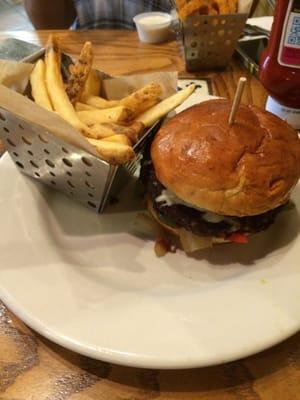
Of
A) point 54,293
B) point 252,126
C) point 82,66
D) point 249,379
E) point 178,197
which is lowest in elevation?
point 249,379

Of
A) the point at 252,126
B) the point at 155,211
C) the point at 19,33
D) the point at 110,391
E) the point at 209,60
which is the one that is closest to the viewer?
the point at 110,391

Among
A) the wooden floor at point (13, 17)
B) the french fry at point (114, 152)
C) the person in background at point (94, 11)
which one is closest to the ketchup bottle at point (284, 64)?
the french fry at point (114, 152)

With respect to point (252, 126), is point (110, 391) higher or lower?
lower

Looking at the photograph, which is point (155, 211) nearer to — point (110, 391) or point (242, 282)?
point (242, 282)

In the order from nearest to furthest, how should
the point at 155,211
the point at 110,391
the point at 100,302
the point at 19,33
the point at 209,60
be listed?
the point at 110,391, the point at 100,302, the point at 155,211, the point at 209,60, the point at 19,33

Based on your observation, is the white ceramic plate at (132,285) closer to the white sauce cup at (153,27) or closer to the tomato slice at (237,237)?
the tomato slice at (237,237)

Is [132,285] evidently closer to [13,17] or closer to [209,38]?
[209,38]

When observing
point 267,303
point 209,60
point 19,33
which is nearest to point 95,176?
point 267,303

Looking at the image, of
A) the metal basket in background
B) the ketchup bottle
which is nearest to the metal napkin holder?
the ketchup bottle
